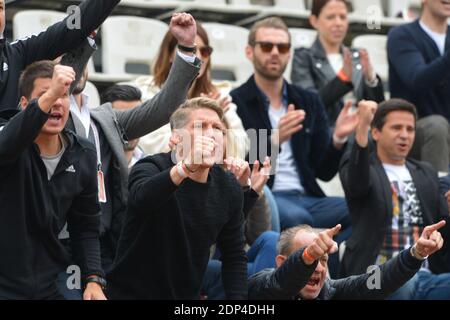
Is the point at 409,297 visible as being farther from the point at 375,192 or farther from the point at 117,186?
the point at 117,186

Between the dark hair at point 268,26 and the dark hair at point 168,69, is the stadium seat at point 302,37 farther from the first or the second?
the dark hair at point 168,69

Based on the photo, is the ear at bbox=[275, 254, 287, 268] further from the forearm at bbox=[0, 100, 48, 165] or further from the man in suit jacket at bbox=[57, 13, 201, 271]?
the forearm at bbox=[0, 100, 48, 165]

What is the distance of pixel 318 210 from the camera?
7.37 meters

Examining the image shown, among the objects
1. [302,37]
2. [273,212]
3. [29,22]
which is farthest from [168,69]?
[302,37]

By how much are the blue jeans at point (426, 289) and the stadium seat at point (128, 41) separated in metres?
2.56

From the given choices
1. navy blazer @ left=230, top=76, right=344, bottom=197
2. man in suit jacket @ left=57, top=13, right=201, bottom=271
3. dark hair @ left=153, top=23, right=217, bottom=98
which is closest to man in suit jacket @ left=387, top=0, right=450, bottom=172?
navy blazer @ left=230, top=76, right=344, bottom=197

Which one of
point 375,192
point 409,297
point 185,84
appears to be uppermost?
point 185,84

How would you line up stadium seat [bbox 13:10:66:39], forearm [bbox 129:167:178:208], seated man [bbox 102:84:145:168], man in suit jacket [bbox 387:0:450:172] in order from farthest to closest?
man in suit jacket [bbox 387:0:450:172], stadium seat [bbox 13:10:66:39], seated man [bbox 102:84:145:168], forearm [bbox 129:167:178:208]

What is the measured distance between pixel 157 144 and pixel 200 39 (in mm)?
633

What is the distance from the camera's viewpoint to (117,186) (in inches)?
221

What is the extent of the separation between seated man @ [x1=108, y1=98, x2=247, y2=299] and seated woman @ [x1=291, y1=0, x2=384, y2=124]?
272 cm

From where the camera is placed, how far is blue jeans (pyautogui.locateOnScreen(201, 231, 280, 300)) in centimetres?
561

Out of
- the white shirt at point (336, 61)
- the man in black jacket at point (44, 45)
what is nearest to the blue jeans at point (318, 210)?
the white shirt at point (336, 61)
